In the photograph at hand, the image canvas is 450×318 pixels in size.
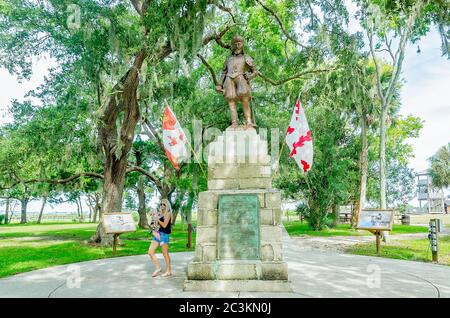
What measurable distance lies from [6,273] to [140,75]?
7.26 metres

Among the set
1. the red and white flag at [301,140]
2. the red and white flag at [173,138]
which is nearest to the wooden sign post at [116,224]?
the red and white flag at [173,138]

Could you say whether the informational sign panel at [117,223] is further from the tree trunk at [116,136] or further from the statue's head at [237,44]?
the statue's head at [237,44]

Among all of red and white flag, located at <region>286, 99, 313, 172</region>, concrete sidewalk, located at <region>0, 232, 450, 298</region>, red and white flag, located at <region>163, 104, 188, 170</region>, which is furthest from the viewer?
red and white flag, located at <region>286, 99, 313, 172</region>

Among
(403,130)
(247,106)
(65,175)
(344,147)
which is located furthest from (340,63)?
(403,130)

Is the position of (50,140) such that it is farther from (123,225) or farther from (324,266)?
(324,266)

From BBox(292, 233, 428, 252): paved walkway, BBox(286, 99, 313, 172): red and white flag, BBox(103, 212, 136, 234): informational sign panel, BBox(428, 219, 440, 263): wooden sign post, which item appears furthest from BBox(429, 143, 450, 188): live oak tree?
BBox(103, 212, 136, 234): informational sign panel

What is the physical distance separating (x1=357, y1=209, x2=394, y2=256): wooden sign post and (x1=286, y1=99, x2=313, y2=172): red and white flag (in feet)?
10.5

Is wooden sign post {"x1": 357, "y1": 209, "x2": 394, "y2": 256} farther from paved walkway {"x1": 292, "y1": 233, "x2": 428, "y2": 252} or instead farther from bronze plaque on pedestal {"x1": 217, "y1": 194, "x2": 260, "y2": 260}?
bronze plaque on pedestal {"x1": 217, "y1": 194, "x2": 260, "y2": 260}

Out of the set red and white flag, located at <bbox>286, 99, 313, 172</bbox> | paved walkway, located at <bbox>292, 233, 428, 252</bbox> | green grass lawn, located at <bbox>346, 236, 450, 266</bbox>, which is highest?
red and white flag, located at <bbox>286, 99, 313, 172</bbox>

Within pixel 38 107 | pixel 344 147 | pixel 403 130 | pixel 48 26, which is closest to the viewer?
pixel 48 26

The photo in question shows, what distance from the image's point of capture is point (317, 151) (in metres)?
20.4

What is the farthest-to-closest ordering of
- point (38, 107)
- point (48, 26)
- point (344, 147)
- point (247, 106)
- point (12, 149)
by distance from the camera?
point (344, 147) < point (38, 107) < point (12, 149) < point (48, 26) < point (247, 106)

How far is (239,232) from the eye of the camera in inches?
251

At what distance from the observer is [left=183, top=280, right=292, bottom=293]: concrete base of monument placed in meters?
5.85
